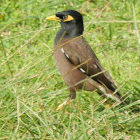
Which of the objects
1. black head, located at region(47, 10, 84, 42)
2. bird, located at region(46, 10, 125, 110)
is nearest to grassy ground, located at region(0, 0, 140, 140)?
bird, located at region(46, 10, 125, 110)

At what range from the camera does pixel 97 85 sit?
530 cm

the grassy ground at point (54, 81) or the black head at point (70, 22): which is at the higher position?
the black head at point (70, 22)

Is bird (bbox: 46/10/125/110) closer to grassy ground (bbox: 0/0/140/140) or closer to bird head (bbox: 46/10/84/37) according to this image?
bird head (bbox: 46/10/84/37)

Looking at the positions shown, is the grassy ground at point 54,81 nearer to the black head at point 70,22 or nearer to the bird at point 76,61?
the bird at point 76,61

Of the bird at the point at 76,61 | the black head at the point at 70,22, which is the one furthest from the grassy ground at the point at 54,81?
the black head at the point at 70,22

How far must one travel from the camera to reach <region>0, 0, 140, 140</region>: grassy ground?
384cm

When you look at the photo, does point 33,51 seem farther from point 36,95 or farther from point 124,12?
point 36,95

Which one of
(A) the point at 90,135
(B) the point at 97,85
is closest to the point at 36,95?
(A) the point at 90,135

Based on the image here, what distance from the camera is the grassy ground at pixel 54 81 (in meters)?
3.84

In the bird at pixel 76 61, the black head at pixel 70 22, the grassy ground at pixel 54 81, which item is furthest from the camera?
the black head at pixel 70 22

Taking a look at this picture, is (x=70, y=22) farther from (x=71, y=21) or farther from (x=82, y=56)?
(x=82, y=56)

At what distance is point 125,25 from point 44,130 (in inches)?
147

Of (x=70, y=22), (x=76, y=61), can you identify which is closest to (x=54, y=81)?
(x=76, y=61)

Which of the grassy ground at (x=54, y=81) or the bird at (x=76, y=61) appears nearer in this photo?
the grassy ground at (x=54, y=81)
